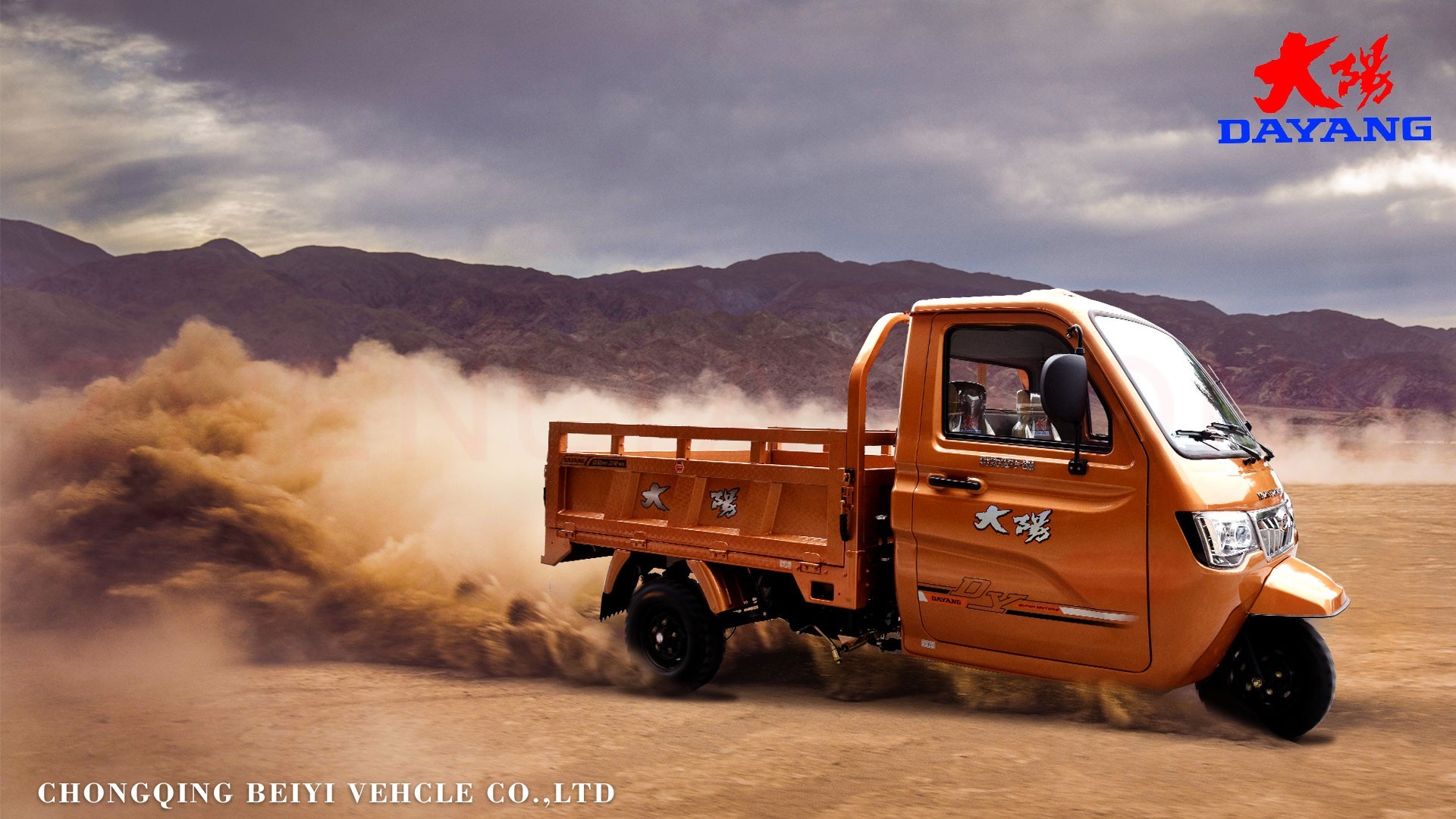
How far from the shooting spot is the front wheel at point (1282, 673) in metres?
6.29

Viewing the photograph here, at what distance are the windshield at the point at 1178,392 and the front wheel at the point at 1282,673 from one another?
3.44ft

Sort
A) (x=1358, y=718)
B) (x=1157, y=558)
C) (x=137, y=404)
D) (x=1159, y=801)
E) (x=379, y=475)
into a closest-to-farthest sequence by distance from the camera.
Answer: (x=1159, y=801) < (x=1157, y=558) < (x=1358, y=718) < (x=379, y=475) < (x=137, y=404)

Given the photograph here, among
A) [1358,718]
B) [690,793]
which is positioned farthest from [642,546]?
[1358,718]

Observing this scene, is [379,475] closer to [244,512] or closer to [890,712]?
[244,512]

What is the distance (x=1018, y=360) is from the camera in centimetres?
724

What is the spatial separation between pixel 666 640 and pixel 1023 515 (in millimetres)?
2897

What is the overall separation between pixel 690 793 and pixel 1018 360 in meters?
3.46

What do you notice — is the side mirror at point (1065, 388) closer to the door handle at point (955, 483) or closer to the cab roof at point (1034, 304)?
the cab roof at point (1034, 304)

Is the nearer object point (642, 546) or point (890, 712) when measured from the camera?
point (890, 712)

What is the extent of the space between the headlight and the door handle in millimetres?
1154

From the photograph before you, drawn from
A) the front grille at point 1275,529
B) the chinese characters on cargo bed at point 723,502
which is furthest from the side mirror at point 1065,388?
the chinese characters on cargo bed at point 723,502

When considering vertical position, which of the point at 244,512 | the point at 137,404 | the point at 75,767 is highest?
the point at 137,404

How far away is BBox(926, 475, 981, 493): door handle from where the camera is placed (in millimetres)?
6633

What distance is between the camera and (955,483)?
6.70 metres
